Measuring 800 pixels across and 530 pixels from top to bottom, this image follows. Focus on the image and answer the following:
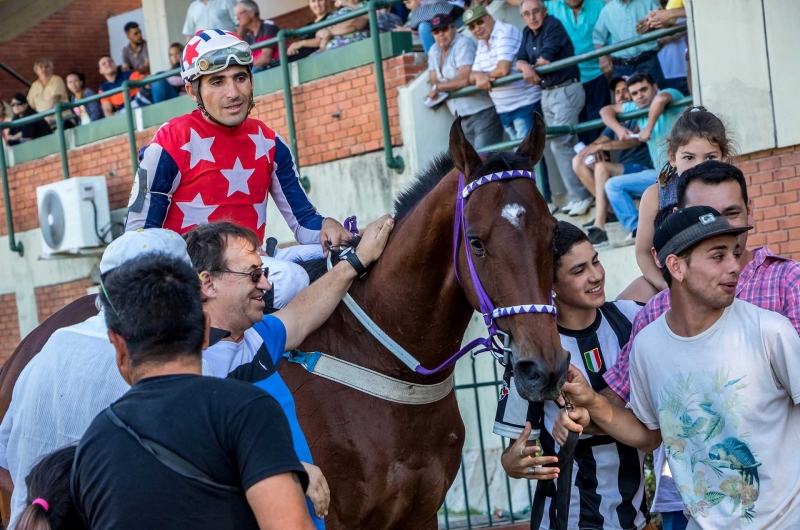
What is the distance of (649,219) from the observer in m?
4.47

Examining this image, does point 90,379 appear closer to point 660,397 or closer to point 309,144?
point 660,397

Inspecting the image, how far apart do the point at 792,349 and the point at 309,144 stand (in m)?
9.18

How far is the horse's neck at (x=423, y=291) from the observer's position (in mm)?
4004

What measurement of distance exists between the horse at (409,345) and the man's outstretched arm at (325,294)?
63mm

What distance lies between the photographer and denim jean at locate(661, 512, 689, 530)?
3711mm

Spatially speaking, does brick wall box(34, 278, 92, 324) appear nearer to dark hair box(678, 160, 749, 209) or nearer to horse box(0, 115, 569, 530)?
horse box(0, 115, 569, 530)

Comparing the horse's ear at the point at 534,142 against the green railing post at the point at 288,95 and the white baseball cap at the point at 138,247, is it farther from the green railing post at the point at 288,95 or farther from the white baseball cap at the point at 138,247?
the green railing post at the point at 288,95

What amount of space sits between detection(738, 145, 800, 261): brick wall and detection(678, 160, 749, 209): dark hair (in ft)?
14.7

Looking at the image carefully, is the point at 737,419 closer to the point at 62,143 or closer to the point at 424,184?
the point at 424,184

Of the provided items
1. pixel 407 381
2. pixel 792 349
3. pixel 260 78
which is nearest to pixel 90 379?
pixel 407 381

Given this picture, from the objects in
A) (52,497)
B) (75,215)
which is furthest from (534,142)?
(75,215)

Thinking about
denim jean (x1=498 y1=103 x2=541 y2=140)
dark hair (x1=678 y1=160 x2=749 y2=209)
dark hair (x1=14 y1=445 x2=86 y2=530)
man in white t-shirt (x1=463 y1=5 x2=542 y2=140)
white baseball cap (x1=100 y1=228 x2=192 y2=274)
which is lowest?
dark hair (x1=14 y1=445 x2=86 y2=530)

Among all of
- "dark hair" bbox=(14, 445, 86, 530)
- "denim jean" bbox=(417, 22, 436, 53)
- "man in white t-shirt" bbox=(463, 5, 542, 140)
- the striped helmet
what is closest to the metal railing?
"man in white t-shirt" bbox=(463, 5, 542, 140)

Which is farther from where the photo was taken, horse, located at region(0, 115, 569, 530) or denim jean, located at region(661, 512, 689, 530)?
horse, located at region(0, 115, 569, 530)
